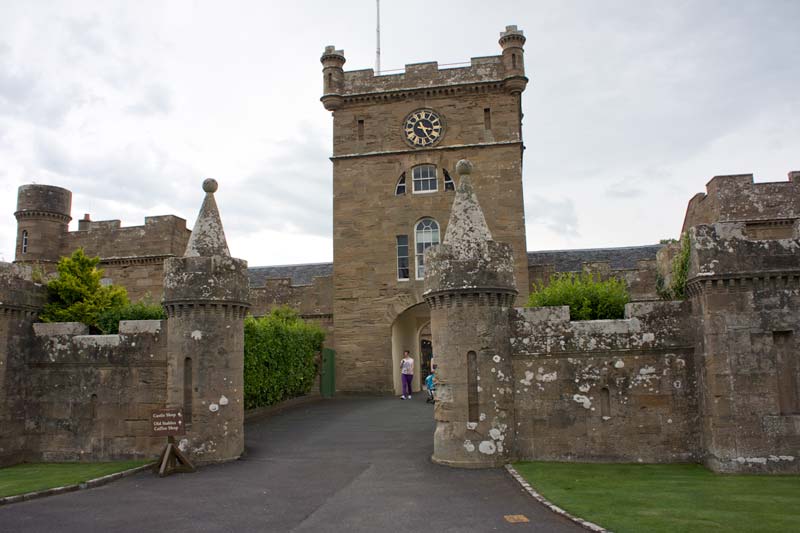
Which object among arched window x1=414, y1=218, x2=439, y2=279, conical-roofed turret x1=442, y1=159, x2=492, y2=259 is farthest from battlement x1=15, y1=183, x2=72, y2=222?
conical-roofed turret x1=442, y1=159, x2=492, y2=259

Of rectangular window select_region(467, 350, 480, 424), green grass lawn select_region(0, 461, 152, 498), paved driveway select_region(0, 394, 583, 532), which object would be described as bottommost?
paved driveway select_region(0, 394, 583, 532)

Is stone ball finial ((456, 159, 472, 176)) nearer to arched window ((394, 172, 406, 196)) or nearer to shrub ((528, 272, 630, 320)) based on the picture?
shrub ((528, 272, 630, 320))

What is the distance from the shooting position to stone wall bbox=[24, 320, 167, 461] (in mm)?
13062

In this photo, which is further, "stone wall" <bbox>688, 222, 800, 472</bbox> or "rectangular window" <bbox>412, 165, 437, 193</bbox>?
"rectangular window" <bbox>412, 165, 437, 193</bbox>

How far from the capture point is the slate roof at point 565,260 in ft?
105

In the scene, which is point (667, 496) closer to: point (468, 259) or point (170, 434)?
point (468, 259)

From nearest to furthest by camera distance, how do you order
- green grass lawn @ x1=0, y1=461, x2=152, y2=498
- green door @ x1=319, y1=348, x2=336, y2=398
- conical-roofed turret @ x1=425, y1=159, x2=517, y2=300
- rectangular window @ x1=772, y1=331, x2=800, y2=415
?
1. green grass lawn @ x1=0, y1=461, x2=152, y2=498
2. rectangular window @ x1=772, y1=331, x2=800, y2=415
3. conical-roofed turret @ x1=425, y1=159, x2=517, y2=300
4. green door @ x1=319, y1=348, x2=336, y2=398

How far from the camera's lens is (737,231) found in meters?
11.7

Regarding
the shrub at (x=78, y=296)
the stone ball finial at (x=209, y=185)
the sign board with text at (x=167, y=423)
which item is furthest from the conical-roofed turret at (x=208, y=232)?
the shrub at (x=78, y=296)

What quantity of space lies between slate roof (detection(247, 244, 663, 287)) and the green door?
6.76 metres

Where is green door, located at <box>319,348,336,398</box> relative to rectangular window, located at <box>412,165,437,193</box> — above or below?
below

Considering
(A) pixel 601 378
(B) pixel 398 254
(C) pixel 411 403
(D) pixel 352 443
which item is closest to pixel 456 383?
(A) pixel 601 378

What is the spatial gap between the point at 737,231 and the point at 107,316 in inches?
566

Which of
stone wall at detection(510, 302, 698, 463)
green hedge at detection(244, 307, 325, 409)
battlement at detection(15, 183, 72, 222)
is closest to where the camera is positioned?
stone wall at detection(510, 302, 698, 463)
